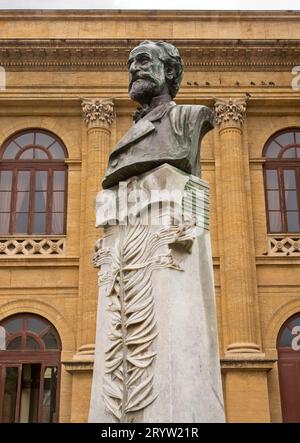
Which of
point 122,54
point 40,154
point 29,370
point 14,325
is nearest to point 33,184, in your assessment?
point 40,154

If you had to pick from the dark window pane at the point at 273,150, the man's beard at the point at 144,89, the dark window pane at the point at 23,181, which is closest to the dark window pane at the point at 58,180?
the dark window pane at the point at 23,181

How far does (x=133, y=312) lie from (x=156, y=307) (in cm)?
15

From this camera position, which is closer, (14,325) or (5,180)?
(14,325)

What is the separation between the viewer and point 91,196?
16.7m

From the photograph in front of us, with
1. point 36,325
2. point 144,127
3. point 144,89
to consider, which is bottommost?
point 144,127

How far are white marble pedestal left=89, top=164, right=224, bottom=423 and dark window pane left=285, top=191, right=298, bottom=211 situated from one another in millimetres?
13455

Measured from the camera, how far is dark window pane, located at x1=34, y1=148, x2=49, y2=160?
17709mm

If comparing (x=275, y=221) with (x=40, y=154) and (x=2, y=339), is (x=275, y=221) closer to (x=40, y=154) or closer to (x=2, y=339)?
(x=40, y=154)

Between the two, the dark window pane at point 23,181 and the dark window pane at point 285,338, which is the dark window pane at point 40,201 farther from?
the dark window pane at point 285,338

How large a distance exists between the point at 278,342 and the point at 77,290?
504 cm

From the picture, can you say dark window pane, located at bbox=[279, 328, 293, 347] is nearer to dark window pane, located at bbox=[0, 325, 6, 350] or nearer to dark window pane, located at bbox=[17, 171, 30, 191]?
dark window pane, located at bbox=[0, 325, 6, 350]

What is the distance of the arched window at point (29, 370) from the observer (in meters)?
15.6

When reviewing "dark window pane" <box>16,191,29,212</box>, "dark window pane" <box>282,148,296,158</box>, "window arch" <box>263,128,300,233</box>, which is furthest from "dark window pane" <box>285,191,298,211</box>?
"dark window pane" <box>16,191,29,212</box>
